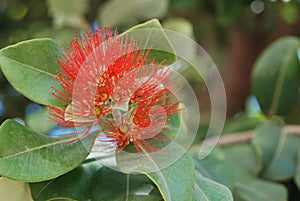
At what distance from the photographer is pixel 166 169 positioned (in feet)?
2.06

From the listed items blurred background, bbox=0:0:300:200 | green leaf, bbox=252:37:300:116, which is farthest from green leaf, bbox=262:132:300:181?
blurred background, bbox=0:0:300:200

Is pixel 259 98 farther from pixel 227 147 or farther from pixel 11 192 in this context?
pixel 11 192

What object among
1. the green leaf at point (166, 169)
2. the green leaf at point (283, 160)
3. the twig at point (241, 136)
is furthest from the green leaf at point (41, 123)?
the green leaf at point (166, 169)

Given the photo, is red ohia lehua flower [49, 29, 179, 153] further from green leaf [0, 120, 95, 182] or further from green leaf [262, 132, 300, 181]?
green leaf [262, 132, 300, 181]

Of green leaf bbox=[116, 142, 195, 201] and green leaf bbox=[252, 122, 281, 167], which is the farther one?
green leaf bbox=[252, 122, 281, 167]

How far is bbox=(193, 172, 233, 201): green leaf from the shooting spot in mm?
642

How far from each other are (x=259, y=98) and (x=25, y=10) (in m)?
1.13

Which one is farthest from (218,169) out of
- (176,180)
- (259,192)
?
(176,180)

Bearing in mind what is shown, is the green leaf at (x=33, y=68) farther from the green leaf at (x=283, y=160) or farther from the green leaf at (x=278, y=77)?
the green leaf at (x=278, y=77)

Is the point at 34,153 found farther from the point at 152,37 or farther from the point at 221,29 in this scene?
the point at 221,29

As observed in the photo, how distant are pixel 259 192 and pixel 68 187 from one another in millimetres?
467

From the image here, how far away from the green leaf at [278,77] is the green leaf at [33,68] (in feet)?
2.49

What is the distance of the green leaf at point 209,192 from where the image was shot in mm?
642

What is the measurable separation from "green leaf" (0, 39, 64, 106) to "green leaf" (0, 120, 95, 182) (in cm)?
5
